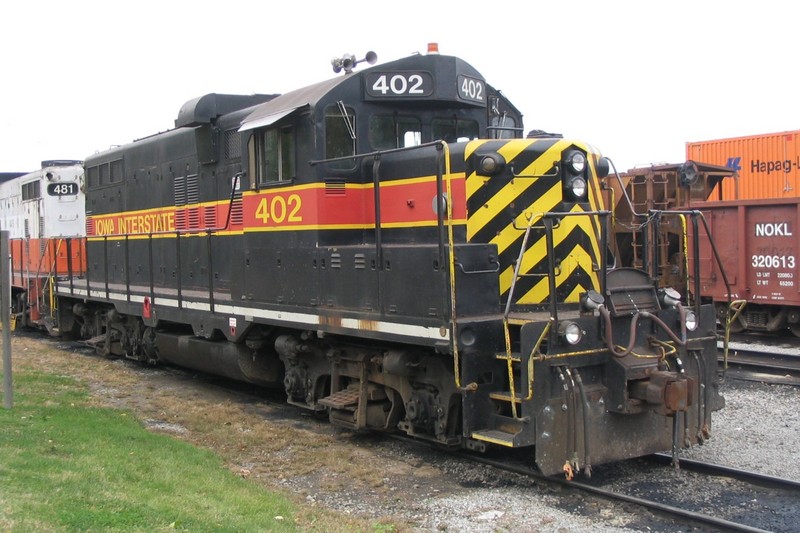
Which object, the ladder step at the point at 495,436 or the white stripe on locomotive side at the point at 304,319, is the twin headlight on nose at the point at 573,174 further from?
the ladder step at the point at 495,436

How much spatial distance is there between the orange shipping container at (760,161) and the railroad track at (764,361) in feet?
18.9

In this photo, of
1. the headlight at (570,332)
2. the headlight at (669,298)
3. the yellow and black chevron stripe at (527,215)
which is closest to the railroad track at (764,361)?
the headlight at (669,298)

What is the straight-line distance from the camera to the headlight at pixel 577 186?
22.7 feet

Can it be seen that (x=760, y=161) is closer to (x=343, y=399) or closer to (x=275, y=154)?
(x=275, y=154)

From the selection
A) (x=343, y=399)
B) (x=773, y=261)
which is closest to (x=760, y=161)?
(x=773, y=261)

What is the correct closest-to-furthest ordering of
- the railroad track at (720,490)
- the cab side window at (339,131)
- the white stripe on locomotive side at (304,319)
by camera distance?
the railroad track at (720,490) < the white stripe on locomotive side at (304,319) < the cab side window at (339,131)

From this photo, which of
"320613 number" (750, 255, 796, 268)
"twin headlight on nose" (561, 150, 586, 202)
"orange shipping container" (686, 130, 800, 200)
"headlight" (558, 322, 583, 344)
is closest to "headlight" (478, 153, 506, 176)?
"twin headlight on nose" (561, 150, 586, 202)

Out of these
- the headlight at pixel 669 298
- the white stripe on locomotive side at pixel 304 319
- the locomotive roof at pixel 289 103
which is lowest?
the white stripe on locomotive side at pixel 304 319

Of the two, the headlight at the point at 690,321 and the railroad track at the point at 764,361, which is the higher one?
the headlight at the point at 690,321

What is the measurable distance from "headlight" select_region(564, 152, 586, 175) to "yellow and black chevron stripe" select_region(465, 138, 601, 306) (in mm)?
75

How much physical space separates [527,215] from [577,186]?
0.50 m

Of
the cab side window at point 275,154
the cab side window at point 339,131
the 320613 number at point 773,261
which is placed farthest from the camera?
the 320613 number at point 773,261

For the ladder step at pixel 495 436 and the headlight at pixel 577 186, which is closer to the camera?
the ladder step at pixel 495 436

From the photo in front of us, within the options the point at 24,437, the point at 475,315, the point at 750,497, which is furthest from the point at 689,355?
the point at 24,437
